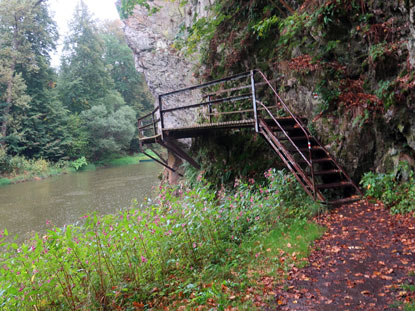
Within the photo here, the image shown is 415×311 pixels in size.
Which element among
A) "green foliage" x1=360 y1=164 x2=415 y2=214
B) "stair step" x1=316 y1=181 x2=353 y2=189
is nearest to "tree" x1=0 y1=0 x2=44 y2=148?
"stair step" x1=316 y1=181 x2=353 y2=189

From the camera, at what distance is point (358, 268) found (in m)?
3.68

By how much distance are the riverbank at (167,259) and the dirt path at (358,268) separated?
257 millimetres

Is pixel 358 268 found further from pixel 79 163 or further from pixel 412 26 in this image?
pixel 79 163

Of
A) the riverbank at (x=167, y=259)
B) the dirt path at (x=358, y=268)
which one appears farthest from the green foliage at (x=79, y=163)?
the dirt path at (x=358, y=268)

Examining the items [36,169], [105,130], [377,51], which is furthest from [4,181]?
[377,51]

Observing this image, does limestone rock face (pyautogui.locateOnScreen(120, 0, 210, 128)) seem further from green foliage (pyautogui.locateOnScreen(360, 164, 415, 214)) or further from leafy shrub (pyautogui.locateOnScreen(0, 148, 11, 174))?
leafy shrub (pyautogui.locateOnScreen(0, 148, 11, 174))

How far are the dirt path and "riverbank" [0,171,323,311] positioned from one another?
0.26 metres

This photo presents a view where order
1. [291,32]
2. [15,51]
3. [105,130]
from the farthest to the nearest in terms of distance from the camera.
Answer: [105,130] → [15,51] → [291,32]

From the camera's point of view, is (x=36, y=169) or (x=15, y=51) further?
(x=15, y=51)

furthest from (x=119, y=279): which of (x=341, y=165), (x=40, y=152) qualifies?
(x=40, y=152)

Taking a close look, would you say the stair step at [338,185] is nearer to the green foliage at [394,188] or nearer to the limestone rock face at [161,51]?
the green foliage at [394,188]

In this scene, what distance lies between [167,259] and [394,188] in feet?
13.1

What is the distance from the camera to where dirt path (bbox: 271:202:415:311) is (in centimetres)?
312

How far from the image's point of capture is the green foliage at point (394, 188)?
479cm
